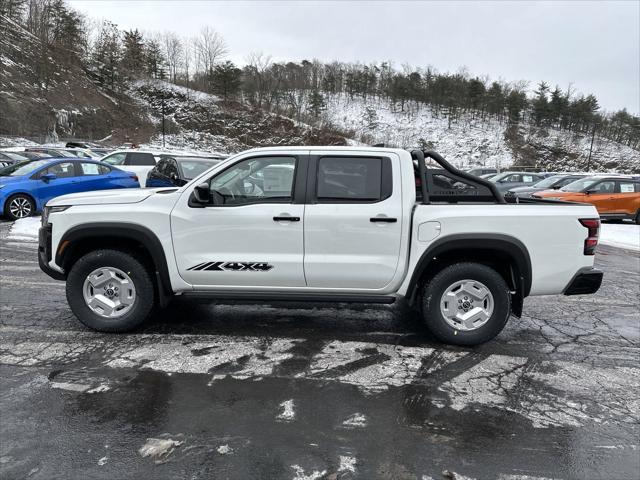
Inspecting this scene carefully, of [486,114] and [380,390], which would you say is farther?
[486,114]

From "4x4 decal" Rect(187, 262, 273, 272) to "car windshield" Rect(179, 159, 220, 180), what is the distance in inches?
341

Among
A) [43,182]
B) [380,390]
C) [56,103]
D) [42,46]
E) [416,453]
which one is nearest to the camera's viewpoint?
[416,453]

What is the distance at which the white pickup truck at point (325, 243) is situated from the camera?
4.25 m

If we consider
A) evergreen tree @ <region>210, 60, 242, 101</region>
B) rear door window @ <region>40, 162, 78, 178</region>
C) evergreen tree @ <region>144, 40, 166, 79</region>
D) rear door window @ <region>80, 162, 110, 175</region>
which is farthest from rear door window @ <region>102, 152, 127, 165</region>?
evergreen tree @ <region>144, 40, 166, 79</region>

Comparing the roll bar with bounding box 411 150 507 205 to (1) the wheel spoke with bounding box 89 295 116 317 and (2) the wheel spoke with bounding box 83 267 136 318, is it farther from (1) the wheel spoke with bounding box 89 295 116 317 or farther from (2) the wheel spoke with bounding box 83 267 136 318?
(1) the wheel spoke with bounding box 89 295 116 317

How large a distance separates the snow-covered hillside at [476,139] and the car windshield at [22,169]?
62.4 m

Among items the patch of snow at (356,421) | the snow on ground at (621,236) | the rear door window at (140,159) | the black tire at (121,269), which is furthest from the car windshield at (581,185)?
the black tire at (121,269)

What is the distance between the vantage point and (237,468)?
2590 millimetres

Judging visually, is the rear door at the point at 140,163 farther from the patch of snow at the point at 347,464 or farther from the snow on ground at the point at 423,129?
the snow on ground at the point at 423,129

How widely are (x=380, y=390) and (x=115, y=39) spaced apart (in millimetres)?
89349

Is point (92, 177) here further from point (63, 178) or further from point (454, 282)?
point (454, 282)

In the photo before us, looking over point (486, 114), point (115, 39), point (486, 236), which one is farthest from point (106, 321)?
point (486, 114)

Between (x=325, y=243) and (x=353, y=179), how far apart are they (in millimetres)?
671

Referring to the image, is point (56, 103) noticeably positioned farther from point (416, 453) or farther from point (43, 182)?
point (416, 453)
